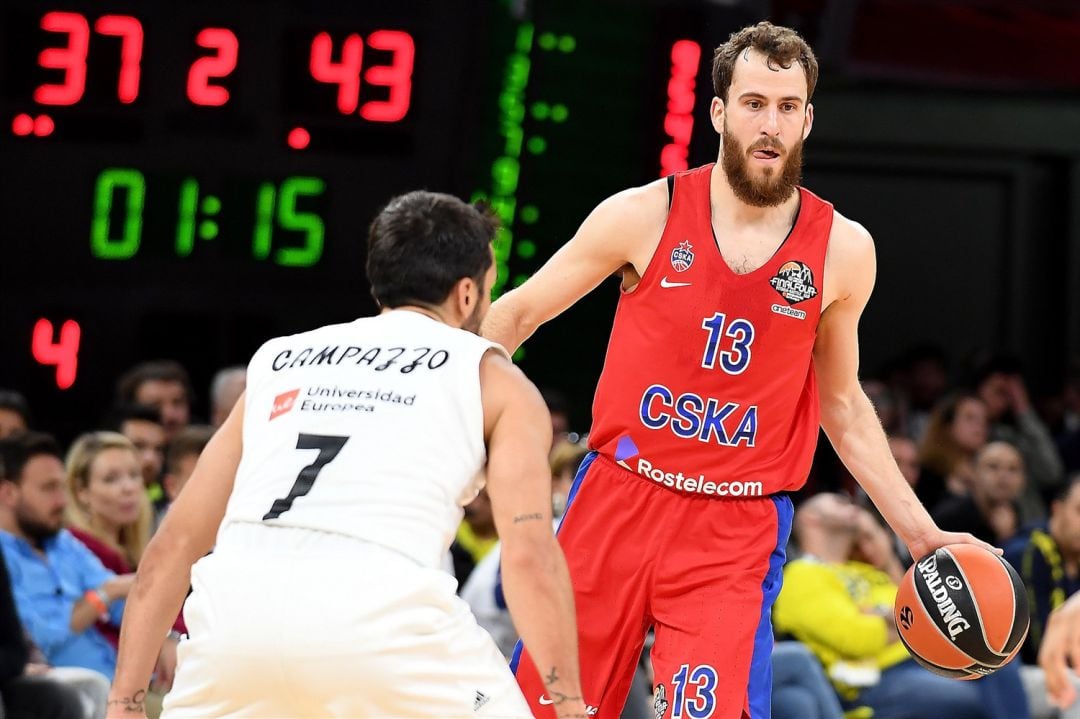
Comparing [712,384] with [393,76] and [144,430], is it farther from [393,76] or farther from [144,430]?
[393,76]

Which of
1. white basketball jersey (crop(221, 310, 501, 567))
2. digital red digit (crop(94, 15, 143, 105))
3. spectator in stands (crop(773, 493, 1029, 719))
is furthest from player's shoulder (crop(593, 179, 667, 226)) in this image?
digital red digit (crop(94, 15, 143, 105))

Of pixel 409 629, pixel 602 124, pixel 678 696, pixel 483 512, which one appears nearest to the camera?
pixel 409 629

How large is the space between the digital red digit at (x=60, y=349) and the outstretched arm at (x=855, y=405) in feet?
18.7

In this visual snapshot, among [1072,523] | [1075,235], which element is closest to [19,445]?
[1072,523]

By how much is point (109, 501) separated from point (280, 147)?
9.54ft

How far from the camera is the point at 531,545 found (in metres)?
3.47

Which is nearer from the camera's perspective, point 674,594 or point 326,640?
point 326,640

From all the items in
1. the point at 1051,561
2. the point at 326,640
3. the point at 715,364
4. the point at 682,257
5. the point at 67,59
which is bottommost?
the point at 1051,561

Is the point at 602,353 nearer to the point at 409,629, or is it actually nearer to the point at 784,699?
the point at 784,699

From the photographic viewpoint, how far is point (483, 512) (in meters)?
7.86

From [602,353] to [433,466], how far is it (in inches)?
258

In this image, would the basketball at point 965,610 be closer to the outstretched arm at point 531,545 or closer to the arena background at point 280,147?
the outstretched arm at point 531,545

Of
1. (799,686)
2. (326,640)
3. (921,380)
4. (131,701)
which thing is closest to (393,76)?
(799,686)

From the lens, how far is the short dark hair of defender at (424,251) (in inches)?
145
